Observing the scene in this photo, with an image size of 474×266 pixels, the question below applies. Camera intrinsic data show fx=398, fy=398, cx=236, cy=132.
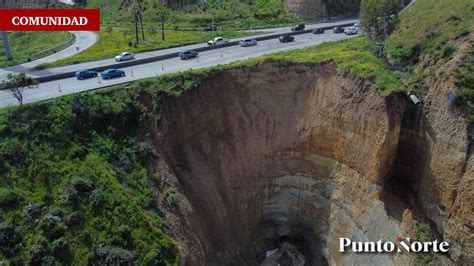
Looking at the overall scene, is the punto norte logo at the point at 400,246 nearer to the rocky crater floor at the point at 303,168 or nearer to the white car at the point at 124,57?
the rocky crater floor at the point at 303,168

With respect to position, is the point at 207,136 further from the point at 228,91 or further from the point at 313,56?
the point at 313,56

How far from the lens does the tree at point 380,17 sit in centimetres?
4997

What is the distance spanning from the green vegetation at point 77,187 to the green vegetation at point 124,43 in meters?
20.6

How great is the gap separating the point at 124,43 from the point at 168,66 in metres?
25.0

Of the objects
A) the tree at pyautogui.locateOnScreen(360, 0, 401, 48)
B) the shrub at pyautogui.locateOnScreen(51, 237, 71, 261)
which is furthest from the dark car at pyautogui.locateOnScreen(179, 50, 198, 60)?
the shrub at pyautogui.locateOnScreen(51, 237, 71, 261)

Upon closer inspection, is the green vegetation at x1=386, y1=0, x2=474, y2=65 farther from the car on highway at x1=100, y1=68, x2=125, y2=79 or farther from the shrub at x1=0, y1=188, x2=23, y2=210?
the shrub at x1=0, y1=188, x2=23, y2=210

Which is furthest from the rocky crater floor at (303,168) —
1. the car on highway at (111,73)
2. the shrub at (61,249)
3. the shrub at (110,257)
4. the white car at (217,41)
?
the white car at (217,41)

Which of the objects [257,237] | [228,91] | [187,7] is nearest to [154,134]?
[228,91]

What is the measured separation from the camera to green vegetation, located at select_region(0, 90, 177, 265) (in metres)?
28.4

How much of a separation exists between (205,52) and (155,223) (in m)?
33.0

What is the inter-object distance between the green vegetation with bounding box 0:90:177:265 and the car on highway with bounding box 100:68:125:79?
802cm

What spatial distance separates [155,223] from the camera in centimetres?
Result: 3212

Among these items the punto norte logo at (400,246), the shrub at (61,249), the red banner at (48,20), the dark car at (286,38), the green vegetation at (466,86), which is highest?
the red banner at (48,20)

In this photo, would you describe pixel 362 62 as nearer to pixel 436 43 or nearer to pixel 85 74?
pixel 436 43
